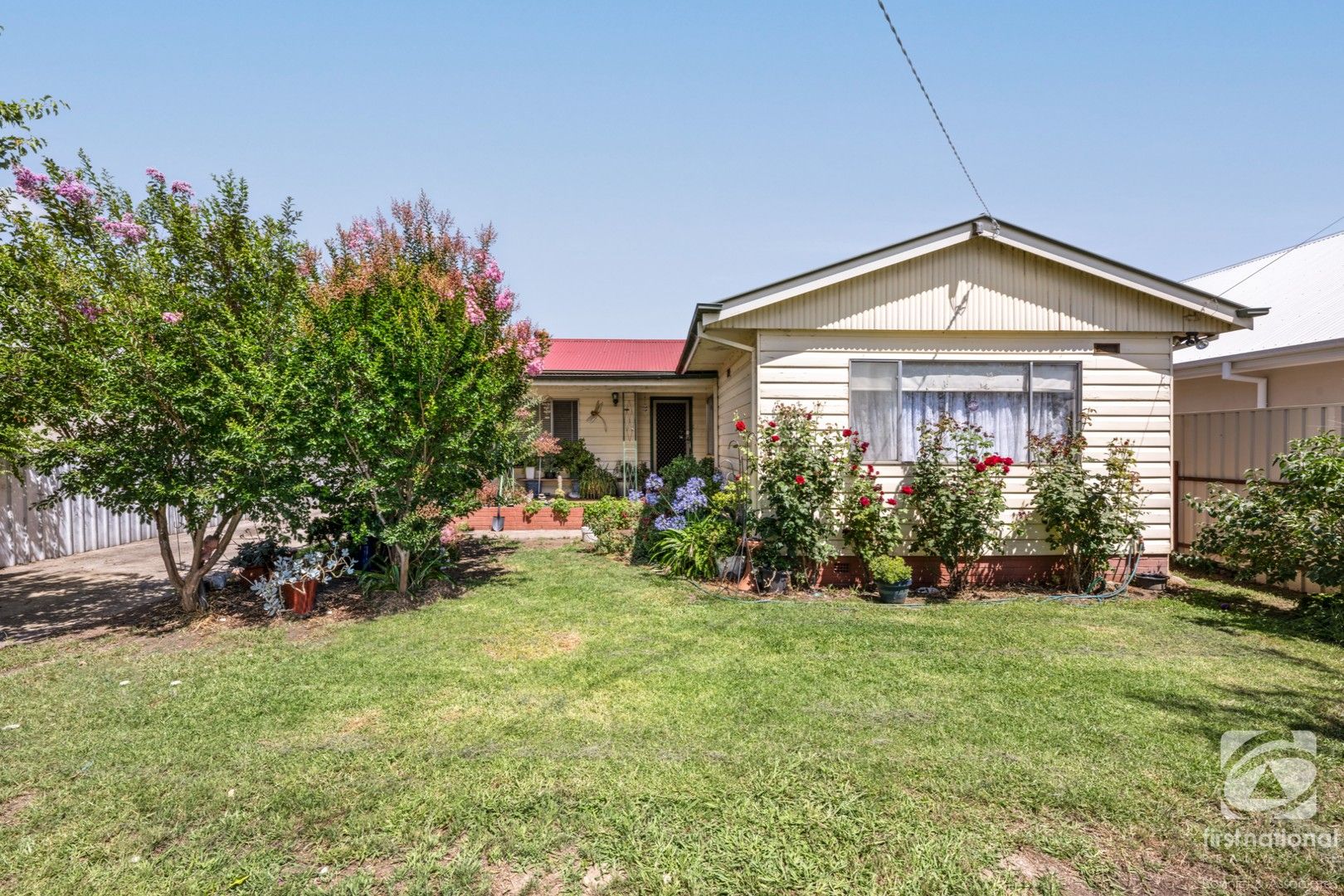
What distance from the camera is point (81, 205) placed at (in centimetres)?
674

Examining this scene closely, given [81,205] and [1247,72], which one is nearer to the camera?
[81,205]

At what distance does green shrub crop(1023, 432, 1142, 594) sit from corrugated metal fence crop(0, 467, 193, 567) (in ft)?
33.8

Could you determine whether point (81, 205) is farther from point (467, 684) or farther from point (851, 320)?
point (851, 320)

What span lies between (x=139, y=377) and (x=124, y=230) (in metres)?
2.21

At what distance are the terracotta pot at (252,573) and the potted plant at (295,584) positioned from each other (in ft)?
2.53

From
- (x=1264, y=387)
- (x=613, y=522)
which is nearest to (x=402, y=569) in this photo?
(x=613, y=522)

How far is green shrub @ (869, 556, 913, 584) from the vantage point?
679cm

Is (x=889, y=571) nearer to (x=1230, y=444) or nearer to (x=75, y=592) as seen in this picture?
(x=1230, y=444)

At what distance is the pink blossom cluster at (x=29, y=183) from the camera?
6.43 meters

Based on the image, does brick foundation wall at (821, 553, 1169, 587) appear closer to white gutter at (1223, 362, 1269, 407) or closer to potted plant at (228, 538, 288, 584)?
white gutter at (1223, 362, 1269, 407)

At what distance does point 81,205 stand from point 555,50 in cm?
515

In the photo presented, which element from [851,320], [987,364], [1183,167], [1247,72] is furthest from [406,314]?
[1183,167]

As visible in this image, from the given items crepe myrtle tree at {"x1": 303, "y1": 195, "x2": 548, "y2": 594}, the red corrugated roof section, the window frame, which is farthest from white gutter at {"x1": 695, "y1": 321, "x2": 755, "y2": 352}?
the window frame

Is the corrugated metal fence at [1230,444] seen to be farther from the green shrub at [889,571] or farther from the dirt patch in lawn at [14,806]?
the dirt patch in lawn at [14,806]
